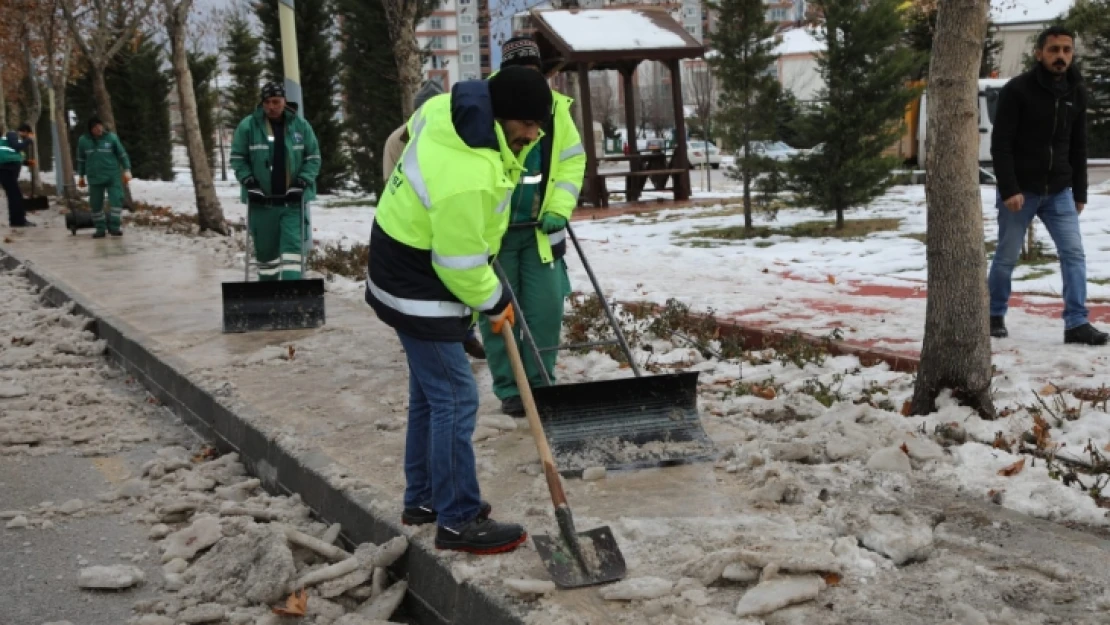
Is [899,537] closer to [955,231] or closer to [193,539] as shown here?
[955,231]

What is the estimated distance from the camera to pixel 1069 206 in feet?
24.2

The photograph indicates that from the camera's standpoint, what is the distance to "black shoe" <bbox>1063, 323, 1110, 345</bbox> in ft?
23.4

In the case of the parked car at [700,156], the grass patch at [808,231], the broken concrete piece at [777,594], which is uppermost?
the parked car at [700,156]

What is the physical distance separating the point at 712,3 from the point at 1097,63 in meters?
16.6

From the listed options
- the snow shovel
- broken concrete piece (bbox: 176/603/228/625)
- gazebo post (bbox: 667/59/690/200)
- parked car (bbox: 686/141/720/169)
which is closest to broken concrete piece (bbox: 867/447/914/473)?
broken concrete piece (bbox: 176/603/228/625)

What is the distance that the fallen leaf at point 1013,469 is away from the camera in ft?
15.1

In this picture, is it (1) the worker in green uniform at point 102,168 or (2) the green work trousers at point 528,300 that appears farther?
(1) the worker in green uniform at point 102,168

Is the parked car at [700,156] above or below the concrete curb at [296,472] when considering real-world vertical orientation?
above

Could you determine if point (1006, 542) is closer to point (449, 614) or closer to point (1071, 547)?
point (1071, 547)

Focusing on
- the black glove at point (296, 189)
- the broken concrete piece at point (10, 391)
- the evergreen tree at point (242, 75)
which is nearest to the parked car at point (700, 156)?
the evergreen tree at point (242, 75)

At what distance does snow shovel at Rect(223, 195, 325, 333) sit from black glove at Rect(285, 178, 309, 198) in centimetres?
81

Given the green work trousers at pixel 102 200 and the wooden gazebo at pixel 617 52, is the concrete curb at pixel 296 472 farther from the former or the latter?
the wooden gazebo at pixel 617 52

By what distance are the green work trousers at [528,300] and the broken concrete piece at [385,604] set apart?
193 cm

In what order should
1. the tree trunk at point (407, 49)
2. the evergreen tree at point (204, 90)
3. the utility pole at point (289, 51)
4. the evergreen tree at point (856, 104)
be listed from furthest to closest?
the evergreen tree at point (204, 90) → the evergreen tree at point (856, 104) → the tree trunk at point (407, 49) → the utility pole at point (289, 51)
